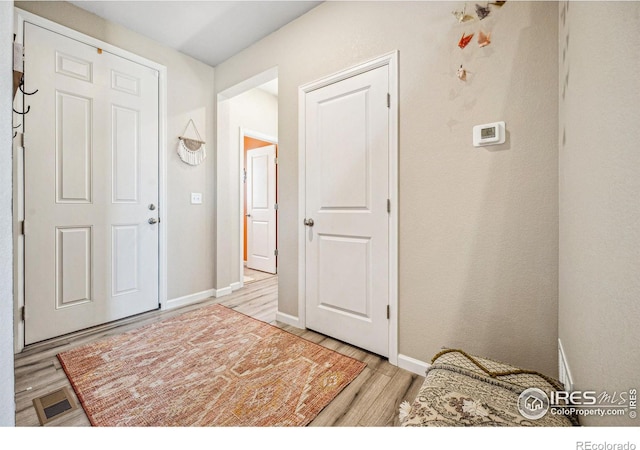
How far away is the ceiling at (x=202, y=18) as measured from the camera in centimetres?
216

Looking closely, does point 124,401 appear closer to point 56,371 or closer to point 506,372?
point 56,371

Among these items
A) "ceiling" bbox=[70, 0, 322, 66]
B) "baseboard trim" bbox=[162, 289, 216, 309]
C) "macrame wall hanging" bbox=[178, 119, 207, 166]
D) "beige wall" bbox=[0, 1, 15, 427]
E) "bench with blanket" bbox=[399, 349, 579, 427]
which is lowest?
"baseboard trim" bbox=[162, 289, 216, 309]

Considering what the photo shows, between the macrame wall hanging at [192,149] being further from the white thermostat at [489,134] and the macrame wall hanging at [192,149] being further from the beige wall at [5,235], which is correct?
the white thermostat at [489,134]

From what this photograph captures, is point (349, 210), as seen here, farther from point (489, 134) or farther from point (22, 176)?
point (22, 176)

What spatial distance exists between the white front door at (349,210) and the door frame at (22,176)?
5.11 feet

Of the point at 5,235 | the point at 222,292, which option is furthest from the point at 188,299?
the point at 5,235

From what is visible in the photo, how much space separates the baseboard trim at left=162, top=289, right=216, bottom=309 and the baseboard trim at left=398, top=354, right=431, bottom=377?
228 cm

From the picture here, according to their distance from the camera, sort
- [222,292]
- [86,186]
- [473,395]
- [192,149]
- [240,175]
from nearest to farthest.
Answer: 1. [473,395]
2. [86,186]
3. [192,149]
4. [222,292]
5. [240,175]

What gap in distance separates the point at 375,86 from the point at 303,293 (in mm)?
1679

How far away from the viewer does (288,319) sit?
236 centimetres

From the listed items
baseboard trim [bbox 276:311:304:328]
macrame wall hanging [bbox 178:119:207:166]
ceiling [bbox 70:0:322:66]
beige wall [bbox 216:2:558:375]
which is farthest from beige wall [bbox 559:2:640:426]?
macrame wall hanging [bbox 178:119:207:166]

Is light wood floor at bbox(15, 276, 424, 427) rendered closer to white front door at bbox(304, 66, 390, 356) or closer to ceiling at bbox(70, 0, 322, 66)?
white front door at bbox(304, 66, 390, 356)

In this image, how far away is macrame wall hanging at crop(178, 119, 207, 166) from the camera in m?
2.80

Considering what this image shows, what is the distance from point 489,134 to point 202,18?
8.29 feet
